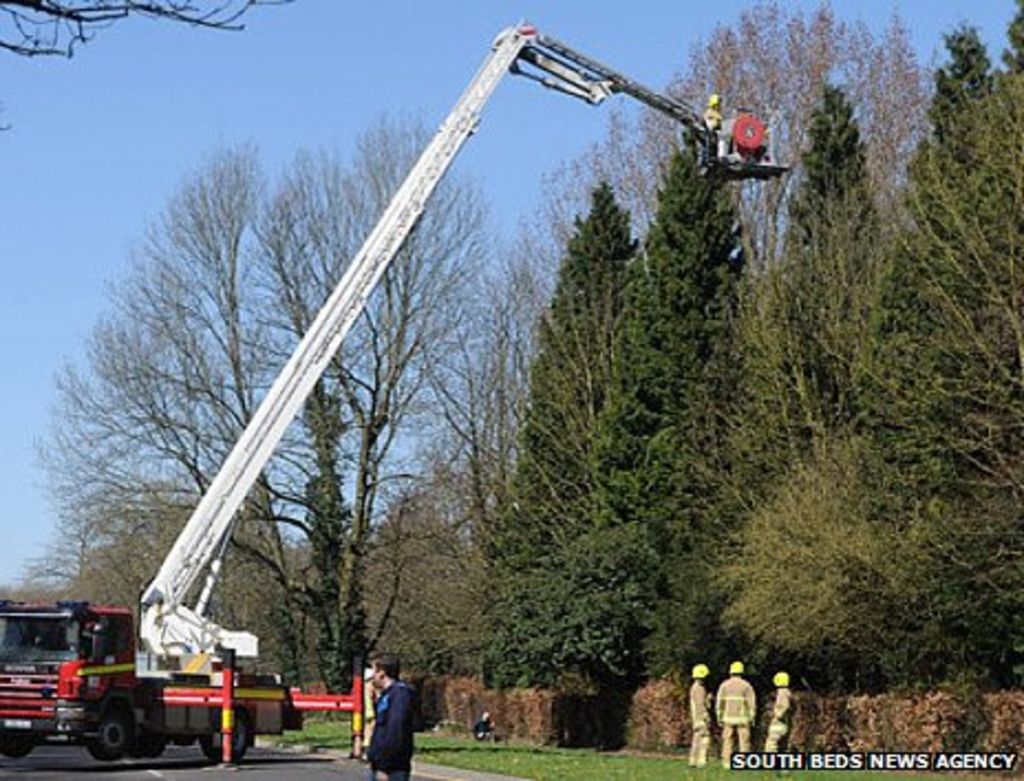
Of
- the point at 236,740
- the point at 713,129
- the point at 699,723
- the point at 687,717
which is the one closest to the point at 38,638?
the point at 236,740

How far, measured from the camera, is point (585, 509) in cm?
4956

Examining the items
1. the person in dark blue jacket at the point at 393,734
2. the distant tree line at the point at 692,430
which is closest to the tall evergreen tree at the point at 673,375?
the distant tree line at the point at 692,430

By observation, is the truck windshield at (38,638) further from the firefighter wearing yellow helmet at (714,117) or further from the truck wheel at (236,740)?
the firefighter wearing yellow helmet at (714,117)

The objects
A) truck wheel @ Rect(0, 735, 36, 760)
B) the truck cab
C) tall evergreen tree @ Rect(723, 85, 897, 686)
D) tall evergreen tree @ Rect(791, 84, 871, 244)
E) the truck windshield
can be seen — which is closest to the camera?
the truck cab

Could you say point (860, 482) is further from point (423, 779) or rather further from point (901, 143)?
point (901, 143)

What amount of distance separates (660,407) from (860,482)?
12443mm

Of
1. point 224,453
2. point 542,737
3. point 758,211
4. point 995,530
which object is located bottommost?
point 542,737

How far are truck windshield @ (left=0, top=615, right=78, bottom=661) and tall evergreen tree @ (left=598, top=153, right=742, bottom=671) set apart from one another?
52.4 ft

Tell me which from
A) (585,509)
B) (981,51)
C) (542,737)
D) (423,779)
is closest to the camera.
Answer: (423,779)

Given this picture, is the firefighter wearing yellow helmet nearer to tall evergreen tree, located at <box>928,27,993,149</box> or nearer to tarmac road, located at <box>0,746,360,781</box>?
tall evergreen tree, located at <box>928,27,993,149</box>

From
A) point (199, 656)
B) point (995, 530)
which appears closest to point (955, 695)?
point (995, 530)

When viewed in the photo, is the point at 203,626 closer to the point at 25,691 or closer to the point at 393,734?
the point at 25,691

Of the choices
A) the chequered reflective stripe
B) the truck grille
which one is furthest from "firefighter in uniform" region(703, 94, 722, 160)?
the truck grille

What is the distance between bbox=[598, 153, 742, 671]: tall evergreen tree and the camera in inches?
1702
